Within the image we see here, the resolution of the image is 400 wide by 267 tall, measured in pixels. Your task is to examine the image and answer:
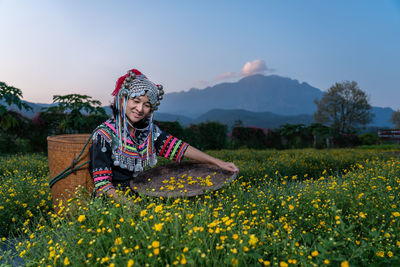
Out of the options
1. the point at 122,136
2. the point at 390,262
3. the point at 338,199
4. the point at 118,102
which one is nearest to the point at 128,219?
the point at 122,136

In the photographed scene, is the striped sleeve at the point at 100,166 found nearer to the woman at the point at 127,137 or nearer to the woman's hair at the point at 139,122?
the woman at the point at 127,137

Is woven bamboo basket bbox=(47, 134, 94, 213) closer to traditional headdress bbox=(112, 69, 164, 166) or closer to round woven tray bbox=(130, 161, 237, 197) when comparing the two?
traditional headdress bbox=(112, 69, 164, 166)

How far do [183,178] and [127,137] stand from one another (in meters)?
0.75

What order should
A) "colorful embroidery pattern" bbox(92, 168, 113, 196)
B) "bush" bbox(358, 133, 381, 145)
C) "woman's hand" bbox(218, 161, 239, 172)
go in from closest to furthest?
"colorful embroidery pattern" bbox(92, 168, 113, 196) → "woman's hand" bbox(218, 161, 239, 172) → "bush" bbox(358, 133, 381, 145)

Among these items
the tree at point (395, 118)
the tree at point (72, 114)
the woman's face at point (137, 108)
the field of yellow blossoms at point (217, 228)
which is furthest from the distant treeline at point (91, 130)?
the tree at point (395, 118)

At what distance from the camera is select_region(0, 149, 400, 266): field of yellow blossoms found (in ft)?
5.49

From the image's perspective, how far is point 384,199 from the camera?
2787 mm

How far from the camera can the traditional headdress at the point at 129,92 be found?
2594 millimetres

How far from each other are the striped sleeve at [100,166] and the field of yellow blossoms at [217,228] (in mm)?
171

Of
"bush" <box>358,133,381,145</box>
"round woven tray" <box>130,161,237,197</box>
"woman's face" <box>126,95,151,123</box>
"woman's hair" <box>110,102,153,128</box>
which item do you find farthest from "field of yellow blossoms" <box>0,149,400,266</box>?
"bush" <box>358,133,381,145</box>

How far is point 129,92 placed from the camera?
103 inches

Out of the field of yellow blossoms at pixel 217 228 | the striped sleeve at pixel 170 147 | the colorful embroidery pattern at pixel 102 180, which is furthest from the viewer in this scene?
the striped sleeve at pixel 170 147

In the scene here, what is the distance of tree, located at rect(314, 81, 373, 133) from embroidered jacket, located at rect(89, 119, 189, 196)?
36315 millimetres

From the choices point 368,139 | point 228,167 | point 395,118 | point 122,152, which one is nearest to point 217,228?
point 228,167
